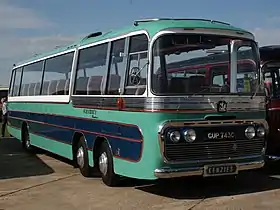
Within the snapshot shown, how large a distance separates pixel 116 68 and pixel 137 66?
84 centimetres

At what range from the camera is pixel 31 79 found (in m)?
15.3

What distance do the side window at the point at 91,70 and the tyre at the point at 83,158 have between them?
1.10 meters

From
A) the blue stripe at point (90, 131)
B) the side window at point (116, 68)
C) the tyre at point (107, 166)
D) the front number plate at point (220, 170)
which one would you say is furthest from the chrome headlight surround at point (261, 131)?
the tyre at point (107, 166)

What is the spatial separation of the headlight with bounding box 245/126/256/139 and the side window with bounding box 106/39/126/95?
2.35 m

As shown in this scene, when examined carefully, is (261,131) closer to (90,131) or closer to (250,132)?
(250,132)

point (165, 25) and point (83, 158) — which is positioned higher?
point (165, 25)

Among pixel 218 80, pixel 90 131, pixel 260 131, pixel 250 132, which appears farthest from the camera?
pixel 90 131

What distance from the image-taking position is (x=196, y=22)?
27.8 feet

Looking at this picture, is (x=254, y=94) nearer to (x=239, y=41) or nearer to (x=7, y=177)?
(x=239, y=41)

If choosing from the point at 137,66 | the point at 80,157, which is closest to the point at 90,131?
the point at 80,157

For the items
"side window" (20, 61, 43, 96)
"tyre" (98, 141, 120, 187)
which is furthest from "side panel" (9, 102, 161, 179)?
"side window" (20, 61, 43, 96)

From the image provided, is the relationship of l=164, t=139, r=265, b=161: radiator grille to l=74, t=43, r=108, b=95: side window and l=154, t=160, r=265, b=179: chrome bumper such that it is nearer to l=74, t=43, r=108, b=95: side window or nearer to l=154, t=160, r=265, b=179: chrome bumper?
l=154, t=160, r=265, b=179: chrome bumper

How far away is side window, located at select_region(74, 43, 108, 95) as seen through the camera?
31.4 feet

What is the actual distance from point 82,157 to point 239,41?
4122 mm
